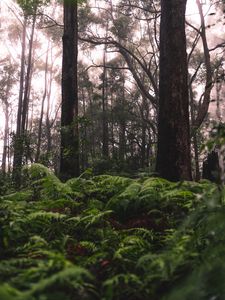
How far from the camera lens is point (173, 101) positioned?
5.95 metres

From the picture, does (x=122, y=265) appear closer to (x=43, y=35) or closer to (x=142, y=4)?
(x=142, y=4)

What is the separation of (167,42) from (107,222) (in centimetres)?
366

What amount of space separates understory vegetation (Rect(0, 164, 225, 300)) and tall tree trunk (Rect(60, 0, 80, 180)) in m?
2.17

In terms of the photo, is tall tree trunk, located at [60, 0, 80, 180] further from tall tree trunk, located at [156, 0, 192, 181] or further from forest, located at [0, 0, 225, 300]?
tall tree trunk, located at [156, 0, 192, 181]

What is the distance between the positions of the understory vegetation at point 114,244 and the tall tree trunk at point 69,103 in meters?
2.17

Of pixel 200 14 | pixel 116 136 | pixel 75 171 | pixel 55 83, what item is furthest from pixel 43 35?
pixel 75 171

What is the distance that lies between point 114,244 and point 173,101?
11.0 ft

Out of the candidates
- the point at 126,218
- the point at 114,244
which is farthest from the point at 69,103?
the point at 114,244

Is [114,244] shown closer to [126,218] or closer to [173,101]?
[126,218]

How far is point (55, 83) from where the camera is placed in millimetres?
43812

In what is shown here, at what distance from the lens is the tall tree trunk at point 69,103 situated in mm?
7598

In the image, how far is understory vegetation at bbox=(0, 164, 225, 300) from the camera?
6.10 feet

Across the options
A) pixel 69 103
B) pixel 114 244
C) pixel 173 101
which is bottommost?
pixel 114 244

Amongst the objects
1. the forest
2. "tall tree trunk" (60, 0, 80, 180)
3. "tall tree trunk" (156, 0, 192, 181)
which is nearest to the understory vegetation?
the forest
